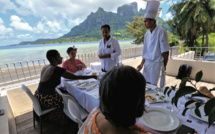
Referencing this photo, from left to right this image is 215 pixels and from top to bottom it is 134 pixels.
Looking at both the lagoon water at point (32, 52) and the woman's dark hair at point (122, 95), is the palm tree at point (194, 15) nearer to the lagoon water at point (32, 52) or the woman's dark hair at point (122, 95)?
the lagoon water at point (32, 52)

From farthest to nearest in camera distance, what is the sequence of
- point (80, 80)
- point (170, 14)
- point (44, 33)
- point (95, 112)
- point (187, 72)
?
1. point (44, 33)
2. point (170, 14)
3. point (187, 72)
4. point (80, 80)
5. point (95, 112)

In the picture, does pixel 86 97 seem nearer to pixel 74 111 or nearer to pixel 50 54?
pixel 74 111

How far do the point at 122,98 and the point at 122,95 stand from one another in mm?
14

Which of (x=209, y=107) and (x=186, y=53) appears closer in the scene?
(x=209, y=107)

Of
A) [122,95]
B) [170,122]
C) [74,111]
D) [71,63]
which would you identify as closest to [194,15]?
[71,63]

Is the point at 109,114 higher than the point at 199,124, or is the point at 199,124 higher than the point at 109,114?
the point at 109,114

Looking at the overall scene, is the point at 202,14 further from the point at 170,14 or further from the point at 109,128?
the point at 109,128

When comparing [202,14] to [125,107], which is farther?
[202,14]

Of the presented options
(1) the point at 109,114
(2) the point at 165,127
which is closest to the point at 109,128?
(1) the point at 109,114

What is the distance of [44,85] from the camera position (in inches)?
70.1

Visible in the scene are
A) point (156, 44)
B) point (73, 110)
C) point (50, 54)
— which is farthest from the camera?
point (156, 44)

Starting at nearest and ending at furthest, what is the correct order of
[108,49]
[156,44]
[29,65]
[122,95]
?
[122,95]
[156,44]
[108,49]
[29,65]

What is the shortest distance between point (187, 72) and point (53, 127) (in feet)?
13.8

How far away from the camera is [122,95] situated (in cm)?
54
